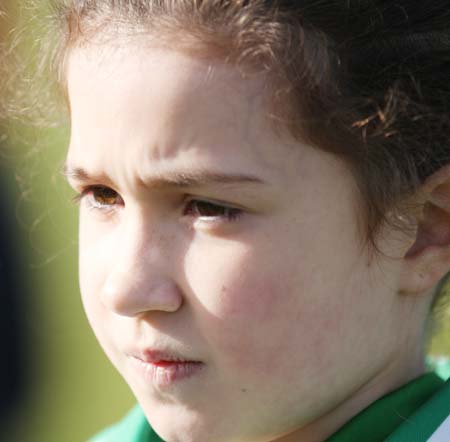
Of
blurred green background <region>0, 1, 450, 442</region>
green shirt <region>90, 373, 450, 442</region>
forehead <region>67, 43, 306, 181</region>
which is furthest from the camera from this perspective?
blurred green background <region>0, 1, 450, 442</region>

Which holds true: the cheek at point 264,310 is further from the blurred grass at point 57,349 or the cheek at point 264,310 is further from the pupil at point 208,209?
the blurred grass at point 57,349

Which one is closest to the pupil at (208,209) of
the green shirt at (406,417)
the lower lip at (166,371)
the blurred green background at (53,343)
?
the lower lip at (166,371)

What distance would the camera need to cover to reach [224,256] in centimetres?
151

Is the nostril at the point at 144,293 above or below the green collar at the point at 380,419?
above

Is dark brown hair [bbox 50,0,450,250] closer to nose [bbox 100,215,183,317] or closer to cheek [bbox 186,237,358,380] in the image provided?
cheek [bbox 186,237,358,380]

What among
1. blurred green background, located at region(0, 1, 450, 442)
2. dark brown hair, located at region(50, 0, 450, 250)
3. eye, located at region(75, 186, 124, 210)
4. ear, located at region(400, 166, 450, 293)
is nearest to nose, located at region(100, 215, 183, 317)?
eye, located at region(75, 186, 124, 210)

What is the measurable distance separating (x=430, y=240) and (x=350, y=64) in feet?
0.95

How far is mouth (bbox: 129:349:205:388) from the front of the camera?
61.0 inches

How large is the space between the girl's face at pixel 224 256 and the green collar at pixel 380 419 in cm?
6

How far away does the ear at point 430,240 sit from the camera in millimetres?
1614

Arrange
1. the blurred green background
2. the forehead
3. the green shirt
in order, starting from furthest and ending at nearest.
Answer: the blurred green background < the green shirt < the forehead

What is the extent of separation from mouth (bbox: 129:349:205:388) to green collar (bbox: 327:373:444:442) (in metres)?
0.25

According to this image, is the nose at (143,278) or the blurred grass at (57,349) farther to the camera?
the blurred grass at (57,349)

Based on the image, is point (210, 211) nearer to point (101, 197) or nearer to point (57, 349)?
point (101, 197)
